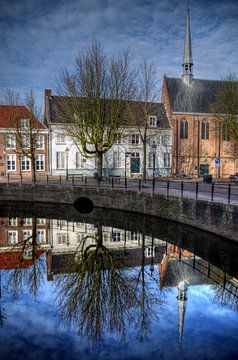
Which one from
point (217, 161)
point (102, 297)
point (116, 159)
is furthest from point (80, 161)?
point (102, 297)

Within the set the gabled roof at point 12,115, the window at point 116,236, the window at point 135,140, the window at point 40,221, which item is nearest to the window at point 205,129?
the window at point 135,140

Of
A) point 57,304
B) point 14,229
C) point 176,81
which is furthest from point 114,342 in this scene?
point 176,81

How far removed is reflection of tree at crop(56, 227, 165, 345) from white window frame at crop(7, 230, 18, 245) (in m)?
4.21

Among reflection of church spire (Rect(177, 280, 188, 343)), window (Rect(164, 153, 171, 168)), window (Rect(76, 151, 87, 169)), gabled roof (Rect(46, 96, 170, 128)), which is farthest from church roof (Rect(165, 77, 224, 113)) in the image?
reflection of church spire (Rect(177, 280, 188, 343))

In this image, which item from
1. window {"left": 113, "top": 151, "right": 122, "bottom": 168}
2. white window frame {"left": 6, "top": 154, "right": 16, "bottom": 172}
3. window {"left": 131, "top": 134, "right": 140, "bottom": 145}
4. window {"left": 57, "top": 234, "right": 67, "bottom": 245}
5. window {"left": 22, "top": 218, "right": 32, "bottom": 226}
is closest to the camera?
window {"left": 57, "top": 234, "right": 67, "bottom": 245}

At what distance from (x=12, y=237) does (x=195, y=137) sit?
2855 cm

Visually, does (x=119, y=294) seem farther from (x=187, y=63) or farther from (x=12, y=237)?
(x=187, y=63)

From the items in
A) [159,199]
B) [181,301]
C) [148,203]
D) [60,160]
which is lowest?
[181,301]

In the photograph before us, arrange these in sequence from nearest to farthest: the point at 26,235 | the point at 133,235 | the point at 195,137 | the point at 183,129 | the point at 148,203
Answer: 1. the point at 133,235
2. the point at 26,235
3. the point at 148,203
4. the point at 183,129
5. the point at 195,137

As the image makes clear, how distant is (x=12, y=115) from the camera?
95.8 ft

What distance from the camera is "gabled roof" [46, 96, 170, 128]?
24.6 m

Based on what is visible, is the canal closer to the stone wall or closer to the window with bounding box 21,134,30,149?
the stone wall

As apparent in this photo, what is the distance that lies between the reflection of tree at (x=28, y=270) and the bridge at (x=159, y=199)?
23.7 ft

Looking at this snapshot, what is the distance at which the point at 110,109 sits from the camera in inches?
911
